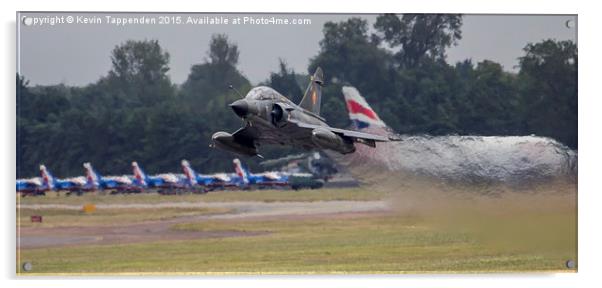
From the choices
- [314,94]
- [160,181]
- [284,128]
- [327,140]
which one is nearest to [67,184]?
[160,181]

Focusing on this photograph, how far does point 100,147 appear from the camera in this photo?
155 feet

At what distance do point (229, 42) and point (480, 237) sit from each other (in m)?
7.03

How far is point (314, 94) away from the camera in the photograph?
4659 centimetres

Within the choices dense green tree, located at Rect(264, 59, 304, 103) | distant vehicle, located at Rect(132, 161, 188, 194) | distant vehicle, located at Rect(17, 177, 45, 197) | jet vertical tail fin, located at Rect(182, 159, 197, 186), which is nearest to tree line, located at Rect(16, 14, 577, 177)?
dense green tree, located at Rect(264, 59, 304, 103)

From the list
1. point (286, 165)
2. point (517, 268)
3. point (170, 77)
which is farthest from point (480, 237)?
point (170, 77)

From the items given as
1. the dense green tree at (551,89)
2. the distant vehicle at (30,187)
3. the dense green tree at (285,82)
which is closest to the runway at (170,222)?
the distant vehicle at (30,187)

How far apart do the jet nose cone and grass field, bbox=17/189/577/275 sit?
2.48 meters

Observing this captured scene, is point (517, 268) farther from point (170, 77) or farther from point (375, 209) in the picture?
point (170, 77)

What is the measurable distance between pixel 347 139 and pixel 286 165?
151 cm

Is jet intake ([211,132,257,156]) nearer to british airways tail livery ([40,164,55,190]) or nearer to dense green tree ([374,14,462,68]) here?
british airways tail livery ([40,164,55,190])

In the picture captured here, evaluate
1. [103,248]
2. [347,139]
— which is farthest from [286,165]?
[103,248]

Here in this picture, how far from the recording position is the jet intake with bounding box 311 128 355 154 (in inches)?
1795

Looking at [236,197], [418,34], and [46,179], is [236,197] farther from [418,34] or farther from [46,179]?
[418,34]
